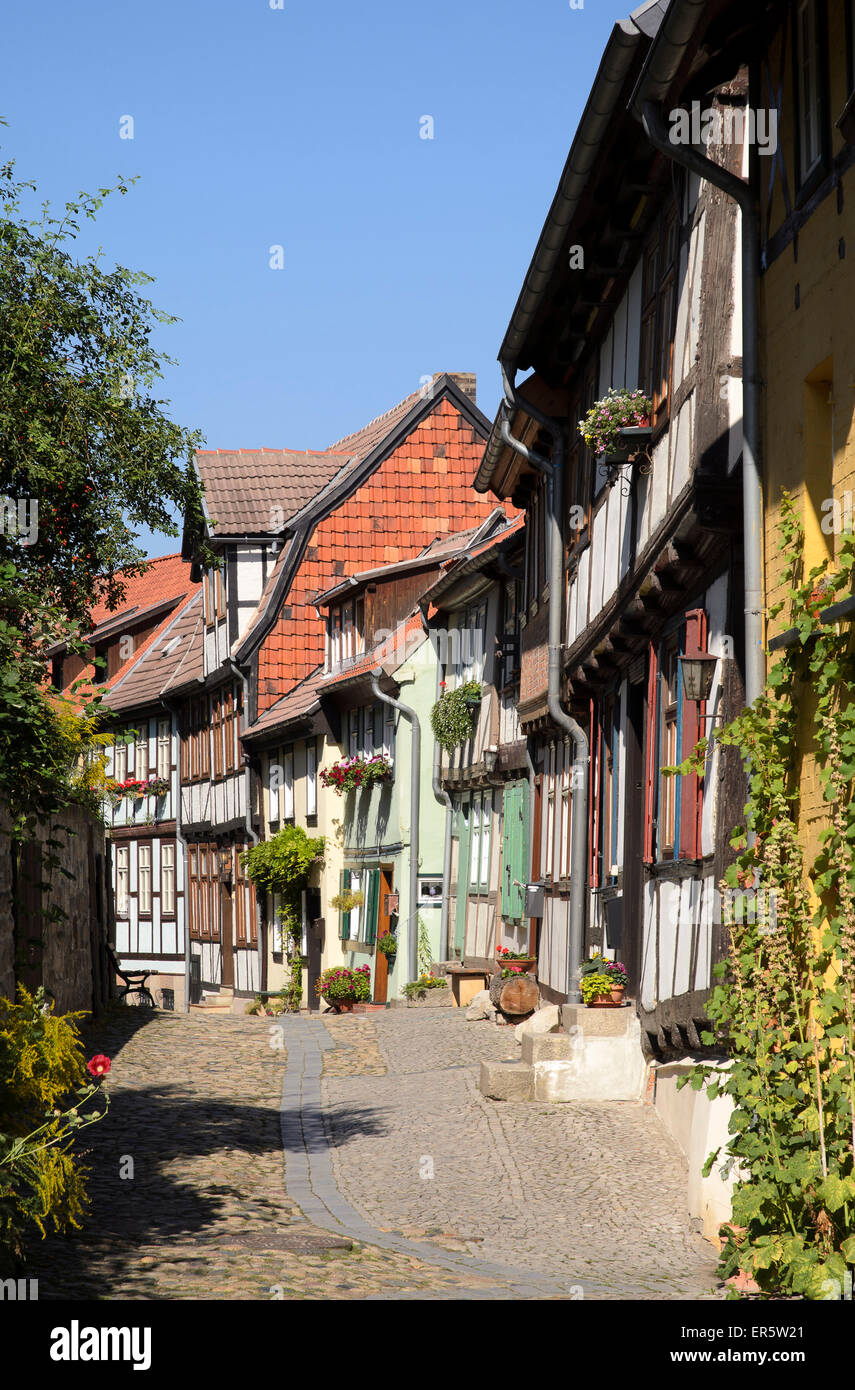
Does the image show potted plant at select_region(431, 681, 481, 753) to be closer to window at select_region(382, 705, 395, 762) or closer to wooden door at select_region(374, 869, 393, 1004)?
window at select_region(382, 705, 395, 762)

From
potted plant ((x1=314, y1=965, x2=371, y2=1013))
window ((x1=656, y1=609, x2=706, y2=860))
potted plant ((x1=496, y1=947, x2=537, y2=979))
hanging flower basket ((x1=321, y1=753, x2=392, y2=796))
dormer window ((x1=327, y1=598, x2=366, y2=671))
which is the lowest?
potted plant ((x1=314, y1=965, x2=371, y2=1013))

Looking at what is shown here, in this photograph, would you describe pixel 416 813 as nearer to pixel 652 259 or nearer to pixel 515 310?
pixel 515 310

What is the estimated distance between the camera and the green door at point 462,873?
24266 mm

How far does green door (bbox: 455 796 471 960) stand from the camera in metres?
24.3

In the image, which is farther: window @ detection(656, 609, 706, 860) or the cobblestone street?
window @ detection(656, 609, 706, 860)

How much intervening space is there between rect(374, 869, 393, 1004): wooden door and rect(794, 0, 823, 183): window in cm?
2027

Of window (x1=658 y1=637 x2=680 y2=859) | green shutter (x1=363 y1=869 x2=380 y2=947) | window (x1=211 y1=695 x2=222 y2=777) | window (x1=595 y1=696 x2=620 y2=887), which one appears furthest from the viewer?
window (x1=211 y1=695 x2=222 y2=777)

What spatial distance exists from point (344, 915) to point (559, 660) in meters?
14.4

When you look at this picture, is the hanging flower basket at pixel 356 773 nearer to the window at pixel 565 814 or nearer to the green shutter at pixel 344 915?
the green shutter at pixel 344 915

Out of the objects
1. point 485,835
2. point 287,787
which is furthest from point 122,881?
Answer: point 485,835

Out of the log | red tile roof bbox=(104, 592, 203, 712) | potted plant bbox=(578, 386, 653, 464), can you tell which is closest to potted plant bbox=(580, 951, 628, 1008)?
the log

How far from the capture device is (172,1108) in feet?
41.3

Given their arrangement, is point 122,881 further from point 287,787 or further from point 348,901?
point 348,901

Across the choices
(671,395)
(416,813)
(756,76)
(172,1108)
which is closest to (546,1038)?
(172,1108)
